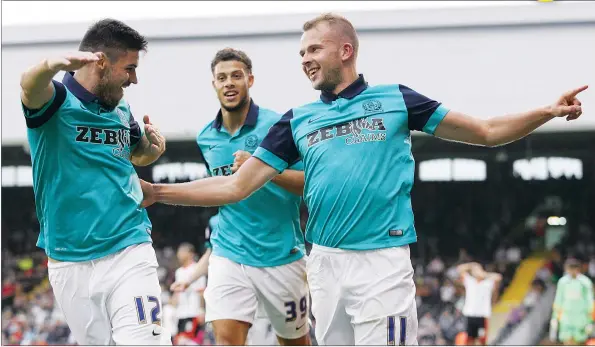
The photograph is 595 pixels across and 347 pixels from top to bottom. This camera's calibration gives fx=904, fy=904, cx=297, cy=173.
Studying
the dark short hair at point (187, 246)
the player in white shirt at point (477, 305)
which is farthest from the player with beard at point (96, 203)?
the dark short hair at point (187, 246)

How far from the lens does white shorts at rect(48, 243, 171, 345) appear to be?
4574mm

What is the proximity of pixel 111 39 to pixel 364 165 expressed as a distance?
149 cm

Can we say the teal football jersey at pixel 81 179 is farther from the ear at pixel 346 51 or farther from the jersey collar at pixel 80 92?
the ear at pixel 346 51

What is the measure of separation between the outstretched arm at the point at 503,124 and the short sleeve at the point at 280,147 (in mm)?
818

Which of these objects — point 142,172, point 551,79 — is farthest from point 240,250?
point 142,172

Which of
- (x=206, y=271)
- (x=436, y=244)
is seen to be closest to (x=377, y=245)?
(x=206, y=271)

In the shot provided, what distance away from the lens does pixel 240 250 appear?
613cm

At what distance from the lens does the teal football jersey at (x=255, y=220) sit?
6.09 meters

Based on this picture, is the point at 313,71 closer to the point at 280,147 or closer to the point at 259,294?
the point at 280,147

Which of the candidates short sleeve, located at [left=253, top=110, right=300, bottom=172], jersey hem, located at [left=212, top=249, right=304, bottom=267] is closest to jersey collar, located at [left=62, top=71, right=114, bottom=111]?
short sleeve, located at [left=253, top=110, right=300, bottom=172]

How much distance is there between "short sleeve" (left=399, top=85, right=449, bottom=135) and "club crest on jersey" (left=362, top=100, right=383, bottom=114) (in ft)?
0.47

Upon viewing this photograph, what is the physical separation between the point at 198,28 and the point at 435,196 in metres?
6.91

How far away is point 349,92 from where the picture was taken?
490 centimetres

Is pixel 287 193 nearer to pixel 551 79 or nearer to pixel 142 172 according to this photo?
pixel 551 79
